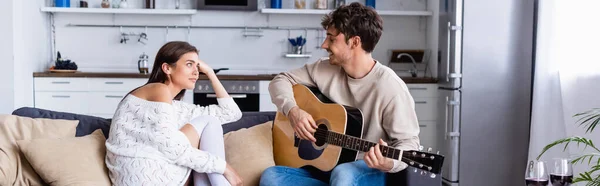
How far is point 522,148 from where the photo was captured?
5.16m

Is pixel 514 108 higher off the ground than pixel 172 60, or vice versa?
pixel 172 60

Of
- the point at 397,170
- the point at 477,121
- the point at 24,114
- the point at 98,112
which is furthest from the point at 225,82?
the point at 397,170

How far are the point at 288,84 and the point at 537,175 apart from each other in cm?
115

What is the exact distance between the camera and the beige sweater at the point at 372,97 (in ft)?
8.60

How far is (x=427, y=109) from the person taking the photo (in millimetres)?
5789

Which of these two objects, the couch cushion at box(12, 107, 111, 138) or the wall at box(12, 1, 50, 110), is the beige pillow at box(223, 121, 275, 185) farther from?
the wall at box(12, 1, 50, 110)

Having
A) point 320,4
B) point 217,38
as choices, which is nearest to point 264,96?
point 217,38

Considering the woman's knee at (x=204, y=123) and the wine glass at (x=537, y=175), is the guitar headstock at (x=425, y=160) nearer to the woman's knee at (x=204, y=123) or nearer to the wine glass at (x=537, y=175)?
the wine glass at (x=537, y=175)

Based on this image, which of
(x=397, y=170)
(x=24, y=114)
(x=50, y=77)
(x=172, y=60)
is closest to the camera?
(x=397, y=170)

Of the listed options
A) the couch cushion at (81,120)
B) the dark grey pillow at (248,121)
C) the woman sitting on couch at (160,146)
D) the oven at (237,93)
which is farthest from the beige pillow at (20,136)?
the oven at (237,93)

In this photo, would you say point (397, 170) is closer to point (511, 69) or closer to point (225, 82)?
point (511, 69)

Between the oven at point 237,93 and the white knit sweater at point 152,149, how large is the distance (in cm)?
288

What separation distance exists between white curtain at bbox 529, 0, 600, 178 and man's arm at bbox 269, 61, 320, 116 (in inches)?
78.4

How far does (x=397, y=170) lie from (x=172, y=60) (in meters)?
1.08
